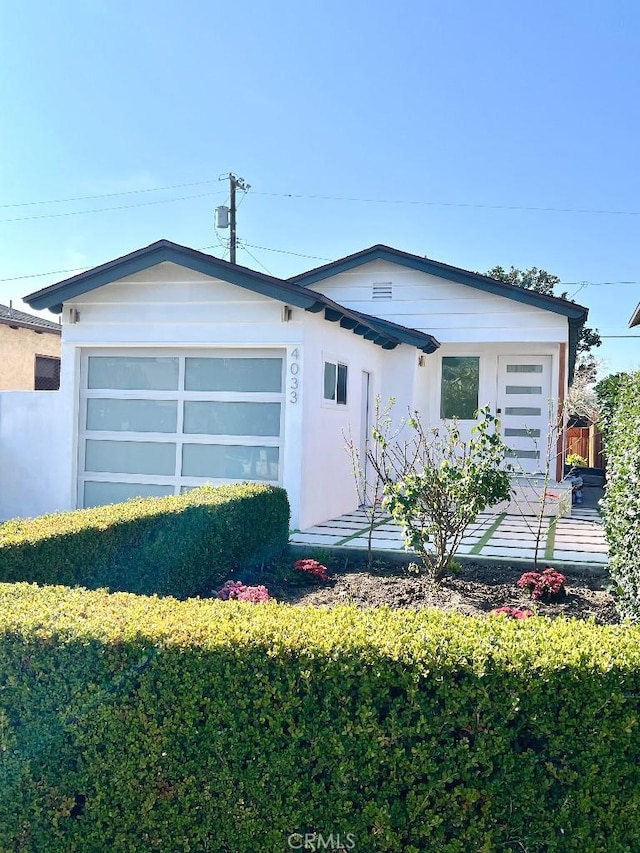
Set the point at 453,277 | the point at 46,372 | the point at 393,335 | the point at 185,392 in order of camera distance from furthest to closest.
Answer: the point at 46,372
the point at 453,277
the point at 393,335
the point at 185,392

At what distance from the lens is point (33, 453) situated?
33.9 feet

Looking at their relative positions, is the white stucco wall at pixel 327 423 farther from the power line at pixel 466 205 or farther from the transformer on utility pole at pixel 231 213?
the transformer on utility pole at pixel 231 213

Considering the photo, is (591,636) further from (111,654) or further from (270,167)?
(270,167)

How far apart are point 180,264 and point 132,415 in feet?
7.74

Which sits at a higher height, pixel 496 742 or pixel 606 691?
pixel 606 691

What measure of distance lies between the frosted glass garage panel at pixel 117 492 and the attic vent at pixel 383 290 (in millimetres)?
6277

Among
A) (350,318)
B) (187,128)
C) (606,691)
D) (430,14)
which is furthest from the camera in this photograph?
(187,128)

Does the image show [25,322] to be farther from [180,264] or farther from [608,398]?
[608,398]

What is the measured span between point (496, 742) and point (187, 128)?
15.3m

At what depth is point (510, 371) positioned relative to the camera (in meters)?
14.1

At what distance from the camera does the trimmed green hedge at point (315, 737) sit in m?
2.61

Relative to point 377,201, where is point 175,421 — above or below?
below

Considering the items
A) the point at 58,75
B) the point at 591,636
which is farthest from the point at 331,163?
the point at 591,636

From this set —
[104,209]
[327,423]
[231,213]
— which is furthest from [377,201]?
[327,423]
